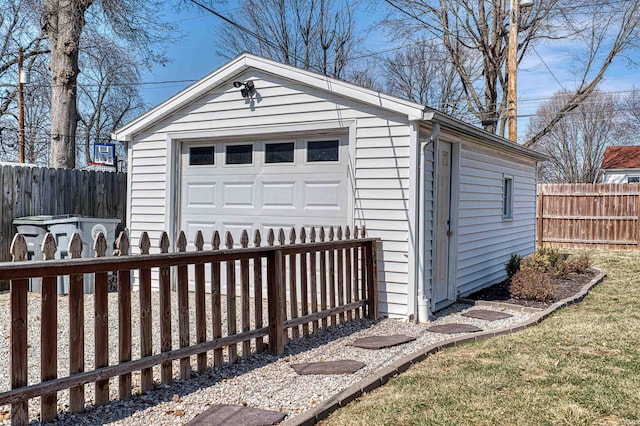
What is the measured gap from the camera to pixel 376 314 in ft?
20.3

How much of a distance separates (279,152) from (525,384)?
4.51 meters

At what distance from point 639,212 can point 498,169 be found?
8.15 metres

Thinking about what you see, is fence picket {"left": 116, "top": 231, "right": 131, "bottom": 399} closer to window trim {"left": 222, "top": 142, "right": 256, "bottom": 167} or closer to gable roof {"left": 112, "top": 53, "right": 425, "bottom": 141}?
gable roof {"left": 112, "top": 53, "right": 425, "bottom": 141}

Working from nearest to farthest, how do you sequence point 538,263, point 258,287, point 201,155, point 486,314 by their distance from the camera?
point 258,287 → point 486,314 → point 201,155 → point 538,263

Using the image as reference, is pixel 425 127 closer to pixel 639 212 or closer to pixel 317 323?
pixel 317 323

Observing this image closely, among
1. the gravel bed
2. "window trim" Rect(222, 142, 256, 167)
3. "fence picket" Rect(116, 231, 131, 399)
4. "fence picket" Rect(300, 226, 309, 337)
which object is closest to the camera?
the gravel bed

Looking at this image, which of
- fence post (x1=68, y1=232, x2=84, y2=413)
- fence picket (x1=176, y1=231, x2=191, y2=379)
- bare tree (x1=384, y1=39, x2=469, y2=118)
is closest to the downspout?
fence picket (x1=176, y1=231, x2=191, y2=379)

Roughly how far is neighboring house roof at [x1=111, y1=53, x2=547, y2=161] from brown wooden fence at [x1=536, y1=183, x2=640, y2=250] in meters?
8.11

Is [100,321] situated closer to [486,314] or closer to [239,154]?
[239,154]

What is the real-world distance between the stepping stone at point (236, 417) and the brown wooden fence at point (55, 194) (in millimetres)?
6449

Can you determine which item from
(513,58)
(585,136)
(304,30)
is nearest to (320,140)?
(513,58)

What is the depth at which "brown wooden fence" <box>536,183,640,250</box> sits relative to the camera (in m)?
15.1

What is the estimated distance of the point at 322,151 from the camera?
274 inches

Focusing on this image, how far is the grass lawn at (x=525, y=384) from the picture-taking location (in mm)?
3281
